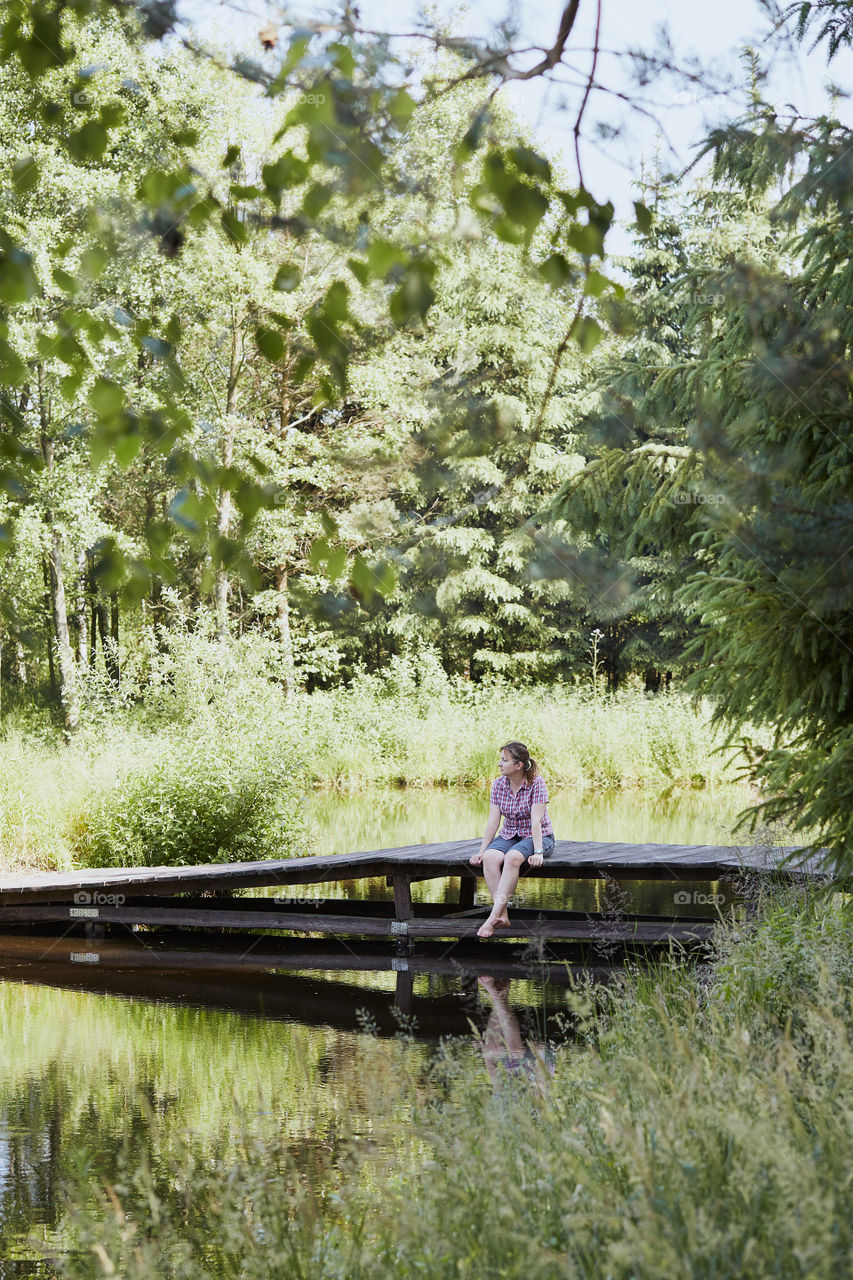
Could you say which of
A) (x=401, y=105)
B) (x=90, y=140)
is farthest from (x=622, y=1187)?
(x=90, y=140)


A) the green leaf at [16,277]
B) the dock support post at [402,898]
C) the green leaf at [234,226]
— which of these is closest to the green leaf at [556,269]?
the green leaf at [234,226]

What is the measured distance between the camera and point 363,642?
30312 mm

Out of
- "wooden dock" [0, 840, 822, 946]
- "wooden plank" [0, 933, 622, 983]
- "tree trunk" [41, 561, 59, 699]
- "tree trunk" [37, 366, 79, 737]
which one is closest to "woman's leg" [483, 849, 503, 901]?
"wooden dock" [0, 840, 822, 946]

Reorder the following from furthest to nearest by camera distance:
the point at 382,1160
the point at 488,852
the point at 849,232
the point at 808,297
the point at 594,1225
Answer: the point at 488,852
the point at 808,297
the point at 849,232
the point at 382,1160
the point at 594,1225

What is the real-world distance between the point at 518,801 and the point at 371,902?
7.05 ft

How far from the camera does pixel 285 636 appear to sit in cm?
2369

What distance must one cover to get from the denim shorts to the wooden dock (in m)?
0.19

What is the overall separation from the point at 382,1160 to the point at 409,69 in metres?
3.83

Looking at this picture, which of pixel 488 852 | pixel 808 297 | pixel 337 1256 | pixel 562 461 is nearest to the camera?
pixel 337 1256

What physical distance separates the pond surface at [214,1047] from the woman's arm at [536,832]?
0.76 metres

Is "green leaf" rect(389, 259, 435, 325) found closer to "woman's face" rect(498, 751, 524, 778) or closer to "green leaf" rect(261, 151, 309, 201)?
"green leaf" rect(261, 151, 309, 201)

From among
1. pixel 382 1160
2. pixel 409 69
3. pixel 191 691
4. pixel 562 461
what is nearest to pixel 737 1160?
pixel 409 69

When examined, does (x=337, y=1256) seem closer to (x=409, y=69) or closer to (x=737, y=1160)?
(x=737, y=1160)

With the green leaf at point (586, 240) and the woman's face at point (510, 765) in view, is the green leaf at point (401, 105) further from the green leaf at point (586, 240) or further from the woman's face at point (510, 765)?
the woman's face at point (510, 765)
